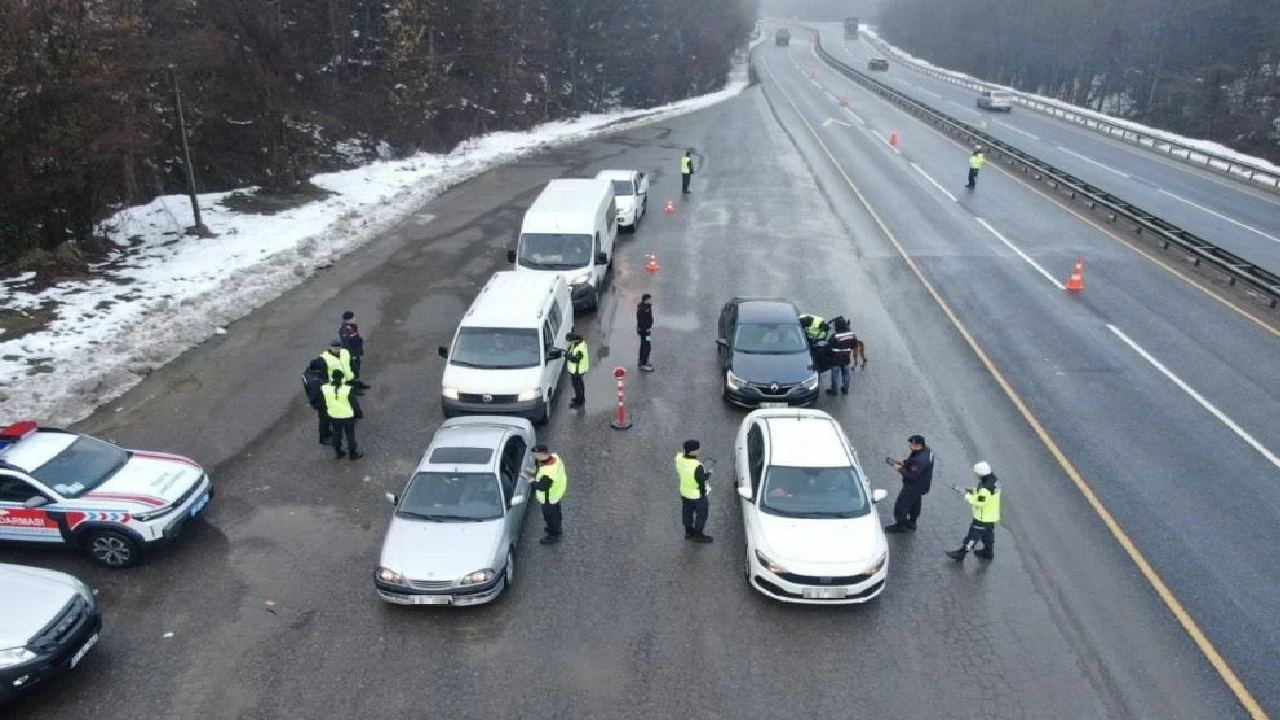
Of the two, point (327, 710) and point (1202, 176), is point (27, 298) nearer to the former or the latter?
point (327, 710)

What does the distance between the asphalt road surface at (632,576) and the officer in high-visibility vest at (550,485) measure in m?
0.36

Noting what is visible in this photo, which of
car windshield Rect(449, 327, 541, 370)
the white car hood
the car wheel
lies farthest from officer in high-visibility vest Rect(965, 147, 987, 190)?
the car wheel

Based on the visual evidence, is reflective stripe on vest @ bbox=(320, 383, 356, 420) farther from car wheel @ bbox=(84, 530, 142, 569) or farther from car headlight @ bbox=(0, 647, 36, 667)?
car headlight @ bbox=(0, 647, 36, 667)

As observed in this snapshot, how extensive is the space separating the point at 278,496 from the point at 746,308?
9.18 m

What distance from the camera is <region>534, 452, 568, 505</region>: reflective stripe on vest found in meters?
10.9

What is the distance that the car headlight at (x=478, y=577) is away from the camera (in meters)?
9.74

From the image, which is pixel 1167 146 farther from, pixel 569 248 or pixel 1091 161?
pixel 569 248

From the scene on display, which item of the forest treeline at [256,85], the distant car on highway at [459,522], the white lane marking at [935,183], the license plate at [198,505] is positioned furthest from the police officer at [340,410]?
the white lane marking at [935,183]

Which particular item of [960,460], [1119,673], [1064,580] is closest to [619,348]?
[960,460]

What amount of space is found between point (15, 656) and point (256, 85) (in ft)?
87.4

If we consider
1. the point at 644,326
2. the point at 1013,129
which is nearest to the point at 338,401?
the point at 644,326

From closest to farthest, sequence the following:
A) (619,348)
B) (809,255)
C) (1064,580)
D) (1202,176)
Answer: (1064,580) < (619,348) < (809,255) < (1202,176)

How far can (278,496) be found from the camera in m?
12.5

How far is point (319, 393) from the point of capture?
44.4ft
